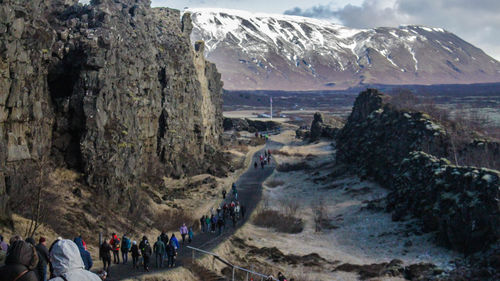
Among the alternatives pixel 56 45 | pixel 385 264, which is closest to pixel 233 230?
pixel 385 264

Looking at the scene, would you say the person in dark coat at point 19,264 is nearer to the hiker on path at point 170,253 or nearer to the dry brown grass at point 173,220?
the hiker on path at point 170,253

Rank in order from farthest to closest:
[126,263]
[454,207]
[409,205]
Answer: [409,205], [454,207], [126,263]

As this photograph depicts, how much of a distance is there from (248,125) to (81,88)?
97.6 meters

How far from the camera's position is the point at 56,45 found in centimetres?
3198

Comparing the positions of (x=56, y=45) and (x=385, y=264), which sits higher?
(x=56, y=45)

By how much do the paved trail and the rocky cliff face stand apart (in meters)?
5.91

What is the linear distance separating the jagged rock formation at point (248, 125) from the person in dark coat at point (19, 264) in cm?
11644

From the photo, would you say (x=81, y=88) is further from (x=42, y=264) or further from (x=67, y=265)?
(x=67, y=265)

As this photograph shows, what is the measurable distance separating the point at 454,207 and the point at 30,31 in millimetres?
24606

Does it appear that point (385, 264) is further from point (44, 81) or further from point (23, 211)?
point (44, 81)

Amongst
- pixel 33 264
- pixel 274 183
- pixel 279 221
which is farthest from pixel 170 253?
pixel 274 183

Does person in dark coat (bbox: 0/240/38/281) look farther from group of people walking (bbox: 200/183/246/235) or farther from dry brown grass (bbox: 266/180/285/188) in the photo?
dry brown grass (bbox: 266/180/285/188)

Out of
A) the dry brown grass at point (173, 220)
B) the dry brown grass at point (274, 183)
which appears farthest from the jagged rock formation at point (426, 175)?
the dry brown grass at point (173, 220)

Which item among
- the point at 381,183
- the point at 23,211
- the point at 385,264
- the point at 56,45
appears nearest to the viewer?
the point at 23,211
